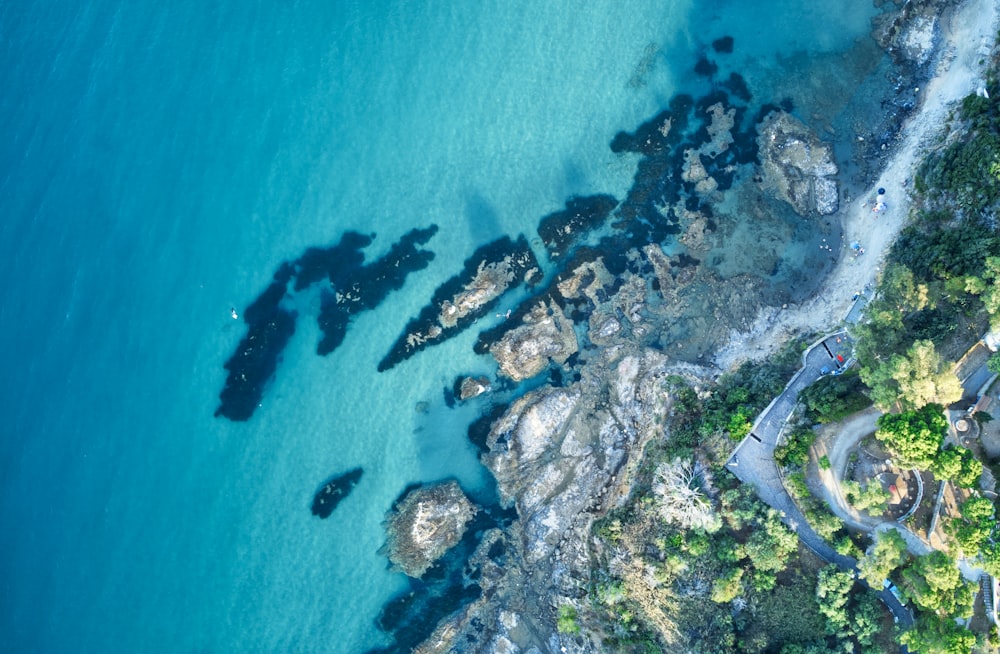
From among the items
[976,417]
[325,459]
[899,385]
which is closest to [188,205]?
[325,459]

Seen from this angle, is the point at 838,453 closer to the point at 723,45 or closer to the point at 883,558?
→ the point at 883,558

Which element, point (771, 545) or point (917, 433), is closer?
point (917, 433)

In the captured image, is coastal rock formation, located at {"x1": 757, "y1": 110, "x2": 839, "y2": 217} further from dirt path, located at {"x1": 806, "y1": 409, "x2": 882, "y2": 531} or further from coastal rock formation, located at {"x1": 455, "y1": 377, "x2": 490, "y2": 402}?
coastal rock formation, located at {"x1": 455, "y1": 377, "x2": 490, "y2": 402}

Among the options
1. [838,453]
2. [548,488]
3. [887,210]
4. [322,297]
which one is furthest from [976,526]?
[322,297]

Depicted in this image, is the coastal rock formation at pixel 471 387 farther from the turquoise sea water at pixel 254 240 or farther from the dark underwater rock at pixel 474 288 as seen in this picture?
the dark underwater rock at pixel 474 288

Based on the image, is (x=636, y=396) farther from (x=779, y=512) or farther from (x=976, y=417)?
(x=976, y=417)

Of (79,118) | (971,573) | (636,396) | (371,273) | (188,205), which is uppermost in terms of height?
(79,118)
